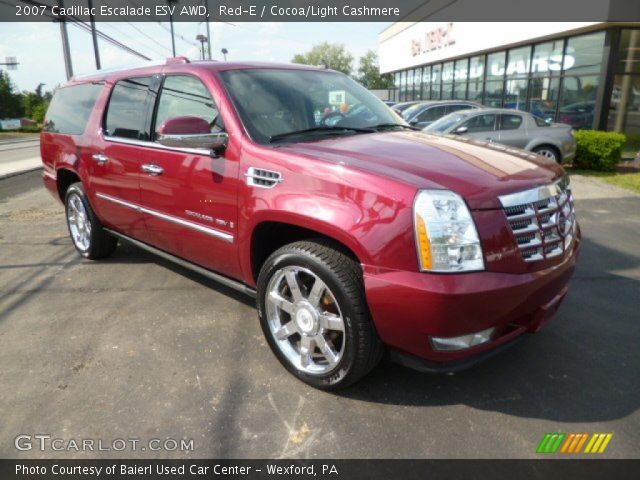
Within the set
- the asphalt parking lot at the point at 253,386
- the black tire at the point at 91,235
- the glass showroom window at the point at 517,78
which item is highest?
the glass showroom window at the point at 517,78

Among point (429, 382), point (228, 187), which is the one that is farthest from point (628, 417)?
point (228, 187)

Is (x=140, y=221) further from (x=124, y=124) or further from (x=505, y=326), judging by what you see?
(x=505, y=326)

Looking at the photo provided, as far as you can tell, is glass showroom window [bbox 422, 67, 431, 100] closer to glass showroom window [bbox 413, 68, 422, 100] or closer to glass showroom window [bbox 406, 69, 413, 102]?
glass showroom window [bbox 413, 68, 422, 100]

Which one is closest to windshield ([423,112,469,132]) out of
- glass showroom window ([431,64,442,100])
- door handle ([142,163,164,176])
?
door handle ([142,163,164,176])

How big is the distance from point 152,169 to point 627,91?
48.9 feet

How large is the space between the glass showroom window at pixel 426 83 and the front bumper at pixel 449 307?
28.6 m

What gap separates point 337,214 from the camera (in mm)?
2471

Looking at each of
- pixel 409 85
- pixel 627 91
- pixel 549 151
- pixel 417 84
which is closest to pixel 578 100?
pixel 627 91

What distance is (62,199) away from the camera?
18.2ft

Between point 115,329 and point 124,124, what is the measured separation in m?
1.76

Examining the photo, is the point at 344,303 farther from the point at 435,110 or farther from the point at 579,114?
the point at 579,114

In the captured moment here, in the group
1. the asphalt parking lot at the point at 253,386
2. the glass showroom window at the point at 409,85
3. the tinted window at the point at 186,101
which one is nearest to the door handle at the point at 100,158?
the tinted window at the point at 186,101

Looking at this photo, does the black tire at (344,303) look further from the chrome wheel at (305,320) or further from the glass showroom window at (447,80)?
the glass showroom window at (447,80)

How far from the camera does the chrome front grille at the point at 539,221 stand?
7.93 feet
